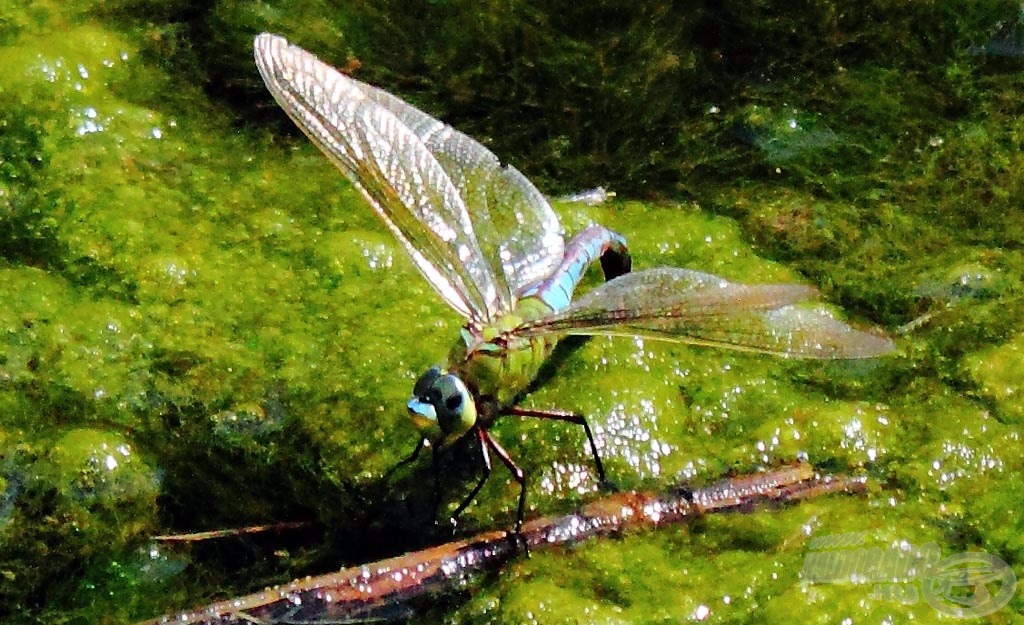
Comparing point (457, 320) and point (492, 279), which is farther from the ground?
point (492, 279)

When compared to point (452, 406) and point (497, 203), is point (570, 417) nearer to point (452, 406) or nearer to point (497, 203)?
point (452, 406)

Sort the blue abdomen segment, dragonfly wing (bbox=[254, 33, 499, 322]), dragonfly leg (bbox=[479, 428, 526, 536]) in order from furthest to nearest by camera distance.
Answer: the blue abdomen segment → dragonfly wing (bbox=[254, 33, 499, 322]) → dragonfly leg (bbox=[479, 428, 526, 536])

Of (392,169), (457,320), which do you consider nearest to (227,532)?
(457,320)

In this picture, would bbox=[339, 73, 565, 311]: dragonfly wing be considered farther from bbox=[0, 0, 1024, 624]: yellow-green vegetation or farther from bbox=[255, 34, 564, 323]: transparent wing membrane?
bbox=[0, 0, 1024, 624]: yellow-green vegetation

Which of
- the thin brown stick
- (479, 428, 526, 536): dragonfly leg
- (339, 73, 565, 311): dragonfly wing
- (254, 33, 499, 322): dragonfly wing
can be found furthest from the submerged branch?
(339, 73, 565, 311): dragonfly wing

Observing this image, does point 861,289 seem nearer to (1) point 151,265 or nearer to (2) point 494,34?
(2) point 494,34
